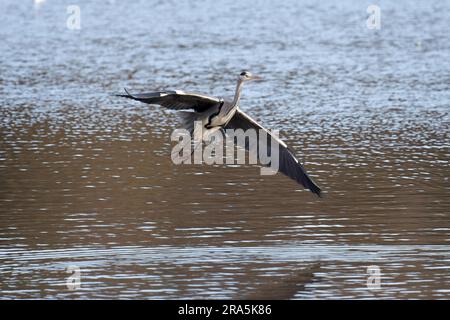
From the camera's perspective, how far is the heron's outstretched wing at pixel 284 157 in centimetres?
1244

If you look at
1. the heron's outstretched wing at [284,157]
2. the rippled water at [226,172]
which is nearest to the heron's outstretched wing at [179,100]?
the heron's outstretched wing at [284,157]

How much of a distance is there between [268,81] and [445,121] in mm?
4742

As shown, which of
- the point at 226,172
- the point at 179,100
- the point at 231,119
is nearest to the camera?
the point at 179,100

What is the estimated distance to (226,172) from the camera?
51.2ft

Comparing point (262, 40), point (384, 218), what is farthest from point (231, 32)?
point (384, 218)

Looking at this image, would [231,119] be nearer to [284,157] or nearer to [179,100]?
[284,157]

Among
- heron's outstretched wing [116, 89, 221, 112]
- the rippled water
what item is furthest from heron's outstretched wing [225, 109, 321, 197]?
the rippled water

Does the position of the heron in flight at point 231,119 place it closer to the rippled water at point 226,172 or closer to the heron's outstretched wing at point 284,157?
the heron's outstretched wing at point 284,157

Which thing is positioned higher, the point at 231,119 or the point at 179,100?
the point at 179,100

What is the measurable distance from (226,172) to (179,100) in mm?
3853

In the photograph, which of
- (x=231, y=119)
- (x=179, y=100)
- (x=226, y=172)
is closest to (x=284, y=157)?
(x=231, y=119)

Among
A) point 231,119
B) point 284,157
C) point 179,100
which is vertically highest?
point 179,100

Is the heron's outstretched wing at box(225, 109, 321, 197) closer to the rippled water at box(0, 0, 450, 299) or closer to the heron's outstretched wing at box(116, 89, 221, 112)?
the heron's outstretched wing at box(116, 89, 221, 112)
